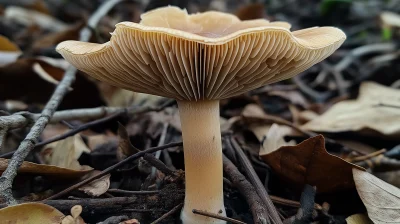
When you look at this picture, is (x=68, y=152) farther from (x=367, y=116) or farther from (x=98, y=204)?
(x=367, y=116)

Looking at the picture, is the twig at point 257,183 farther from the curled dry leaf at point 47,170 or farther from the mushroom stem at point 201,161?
the curled dry leaf at point 47,170

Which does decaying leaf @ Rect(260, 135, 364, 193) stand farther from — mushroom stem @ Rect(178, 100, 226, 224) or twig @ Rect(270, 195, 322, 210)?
mushroom stem @ Rect(178, 100, 226, 224)

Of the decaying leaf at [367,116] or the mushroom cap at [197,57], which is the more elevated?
the mushroom cap at [197,57]

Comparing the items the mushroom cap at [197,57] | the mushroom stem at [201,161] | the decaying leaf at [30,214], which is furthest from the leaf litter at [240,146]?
the mushroom cap at [197,57]

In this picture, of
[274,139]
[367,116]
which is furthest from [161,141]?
[367,116]

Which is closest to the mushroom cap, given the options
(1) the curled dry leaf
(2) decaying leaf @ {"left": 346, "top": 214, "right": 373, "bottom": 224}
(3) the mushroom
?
(3) the mushroom

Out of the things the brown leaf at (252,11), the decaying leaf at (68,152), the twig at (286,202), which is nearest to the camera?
the twig at (286,202)

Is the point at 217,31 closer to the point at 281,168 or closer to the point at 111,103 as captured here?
the point at 281,168

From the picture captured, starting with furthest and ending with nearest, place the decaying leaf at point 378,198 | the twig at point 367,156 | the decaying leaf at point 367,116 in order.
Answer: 1. the decaying leaf at point 367,116
2. the twig at point 367,156
3. the decaying leaf at point 378,198
